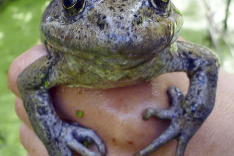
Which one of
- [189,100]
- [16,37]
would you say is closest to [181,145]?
[189,100]

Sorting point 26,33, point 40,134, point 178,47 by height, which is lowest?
point 26,33

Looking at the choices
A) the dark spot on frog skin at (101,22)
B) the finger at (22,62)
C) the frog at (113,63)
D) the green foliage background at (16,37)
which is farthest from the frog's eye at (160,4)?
the green foliage background at (16,37)

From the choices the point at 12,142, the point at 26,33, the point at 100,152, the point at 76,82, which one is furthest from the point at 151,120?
the point at 26,33

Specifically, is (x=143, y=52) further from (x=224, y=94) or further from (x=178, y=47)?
(x=224, y=94)

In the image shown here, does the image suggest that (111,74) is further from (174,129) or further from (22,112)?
(22,112)

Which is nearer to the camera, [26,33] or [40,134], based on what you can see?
[40,134]

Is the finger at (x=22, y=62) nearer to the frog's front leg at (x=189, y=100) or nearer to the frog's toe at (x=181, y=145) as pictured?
the frog's front leg at (x=189, y=100)
